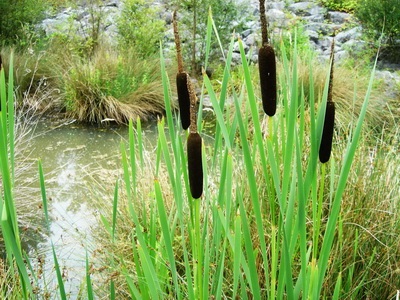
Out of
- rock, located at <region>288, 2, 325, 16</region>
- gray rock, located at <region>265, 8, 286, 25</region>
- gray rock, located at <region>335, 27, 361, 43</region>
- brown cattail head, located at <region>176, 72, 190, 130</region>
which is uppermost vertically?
brown cattail head, located at <region>176, 72, 190, 130</region>

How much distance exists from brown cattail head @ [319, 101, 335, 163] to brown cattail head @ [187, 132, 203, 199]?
23cm

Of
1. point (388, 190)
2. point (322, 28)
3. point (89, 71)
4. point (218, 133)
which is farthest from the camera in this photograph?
point (322, 28)

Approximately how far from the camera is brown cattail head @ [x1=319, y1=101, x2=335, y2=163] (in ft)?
2.86

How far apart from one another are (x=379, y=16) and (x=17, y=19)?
5.08 meters

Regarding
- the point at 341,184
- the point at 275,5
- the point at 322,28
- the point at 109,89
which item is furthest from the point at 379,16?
the point at 341,184

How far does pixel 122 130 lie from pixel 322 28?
4.87 metres

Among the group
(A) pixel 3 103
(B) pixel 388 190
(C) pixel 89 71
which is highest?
(A) pixel 3 103

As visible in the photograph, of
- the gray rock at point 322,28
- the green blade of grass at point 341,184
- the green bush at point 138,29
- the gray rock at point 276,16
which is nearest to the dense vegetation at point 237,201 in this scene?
the green blade of grass at point 341,184

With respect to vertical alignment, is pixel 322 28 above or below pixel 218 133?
below

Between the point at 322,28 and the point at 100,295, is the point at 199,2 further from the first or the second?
the point at 100,295

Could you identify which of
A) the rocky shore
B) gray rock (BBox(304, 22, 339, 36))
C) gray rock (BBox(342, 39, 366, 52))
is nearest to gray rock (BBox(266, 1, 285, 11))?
the rocky shore

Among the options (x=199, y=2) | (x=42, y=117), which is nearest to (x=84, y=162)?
(x=42, y=117)

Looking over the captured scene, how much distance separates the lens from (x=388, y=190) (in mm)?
2141

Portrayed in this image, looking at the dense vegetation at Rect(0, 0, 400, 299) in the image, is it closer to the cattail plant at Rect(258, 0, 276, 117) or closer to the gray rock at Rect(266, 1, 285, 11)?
the cattail plant at Rect(258, 0, 276, 117)
